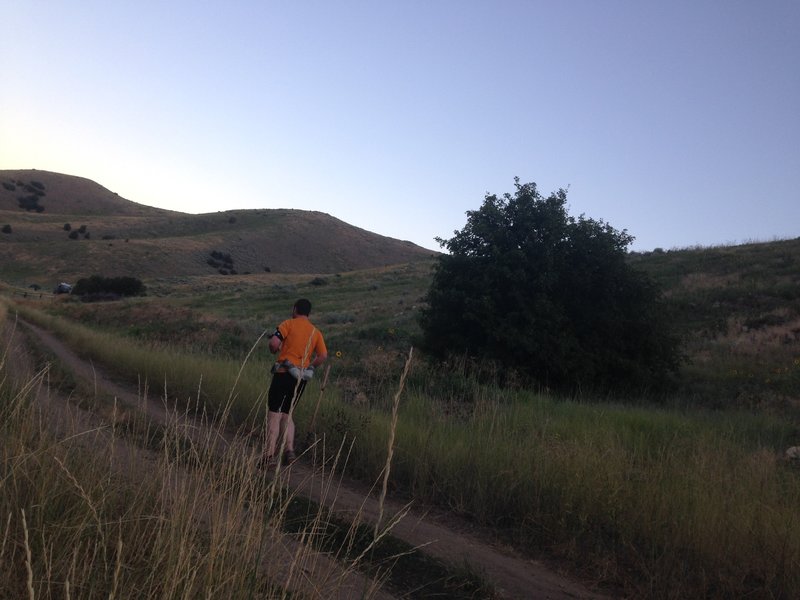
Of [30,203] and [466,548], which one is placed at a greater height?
[30,203]

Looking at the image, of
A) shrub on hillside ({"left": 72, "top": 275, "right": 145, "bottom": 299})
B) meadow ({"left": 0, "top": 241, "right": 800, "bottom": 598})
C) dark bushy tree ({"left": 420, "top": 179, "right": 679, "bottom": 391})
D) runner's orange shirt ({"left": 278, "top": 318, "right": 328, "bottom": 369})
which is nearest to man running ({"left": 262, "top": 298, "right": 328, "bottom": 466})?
runner's orange shirt ({"left": 278, "top": 318, "right": 328, "bottom": 369})

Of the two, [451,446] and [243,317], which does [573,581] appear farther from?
[243,317]

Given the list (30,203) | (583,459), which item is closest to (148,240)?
(30,203)

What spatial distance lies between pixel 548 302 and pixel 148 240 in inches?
3184

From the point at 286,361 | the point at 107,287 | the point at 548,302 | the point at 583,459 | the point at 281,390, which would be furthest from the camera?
the point at 107,287

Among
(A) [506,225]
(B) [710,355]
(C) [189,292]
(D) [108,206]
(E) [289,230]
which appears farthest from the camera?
(D) [108,206]

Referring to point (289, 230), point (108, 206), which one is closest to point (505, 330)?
point (289, 230)

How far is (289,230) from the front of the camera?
112 metres

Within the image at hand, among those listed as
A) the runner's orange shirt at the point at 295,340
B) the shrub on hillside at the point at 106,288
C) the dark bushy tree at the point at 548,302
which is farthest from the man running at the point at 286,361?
the shrub on hillside at the point at 106,288

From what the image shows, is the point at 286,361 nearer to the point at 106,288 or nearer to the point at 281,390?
the point at 281,390

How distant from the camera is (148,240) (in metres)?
88.5

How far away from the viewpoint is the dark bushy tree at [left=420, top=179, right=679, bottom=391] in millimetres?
16625

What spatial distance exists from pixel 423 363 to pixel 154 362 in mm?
6619

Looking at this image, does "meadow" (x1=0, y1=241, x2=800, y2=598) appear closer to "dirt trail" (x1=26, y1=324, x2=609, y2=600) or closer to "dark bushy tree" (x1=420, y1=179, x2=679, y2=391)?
"dirt trail" (x1=26, y1=324, x2=609, y2=600)
